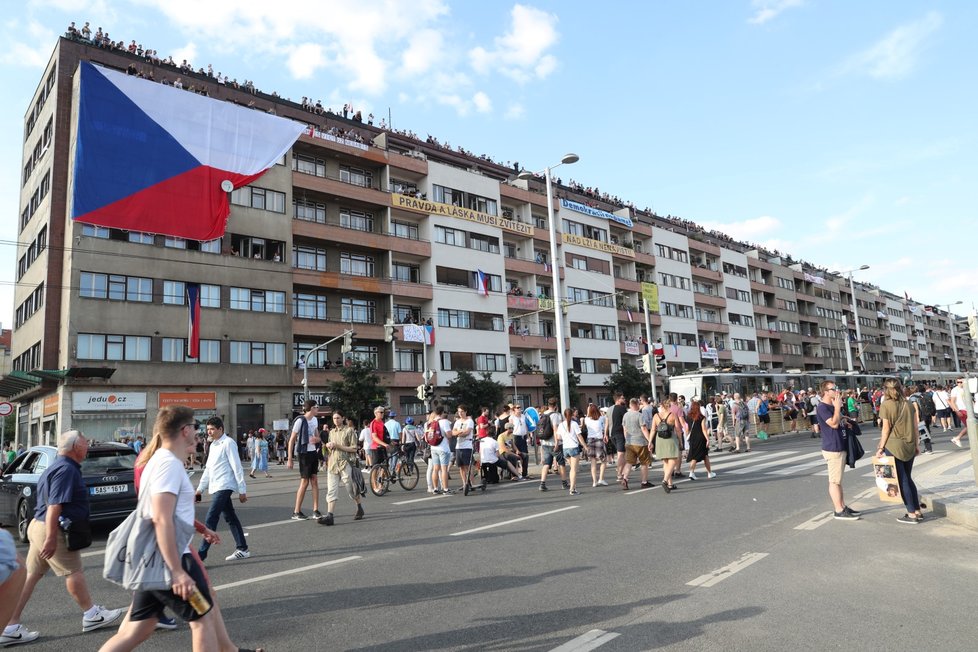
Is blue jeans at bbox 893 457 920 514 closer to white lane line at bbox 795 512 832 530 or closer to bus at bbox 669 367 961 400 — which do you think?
white lane line at bbox 795 512 832 530

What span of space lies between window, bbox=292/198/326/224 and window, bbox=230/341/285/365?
26.7 feet

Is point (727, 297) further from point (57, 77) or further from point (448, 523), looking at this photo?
point (448, 523)

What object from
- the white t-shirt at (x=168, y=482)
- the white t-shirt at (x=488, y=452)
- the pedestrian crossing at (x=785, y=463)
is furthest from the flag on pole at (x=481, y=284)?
the white t-shirt at (x=168, y=482)

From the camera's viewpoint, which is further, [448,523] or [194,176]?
[194,176]

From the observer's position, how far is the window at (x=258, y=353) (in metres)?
36.7

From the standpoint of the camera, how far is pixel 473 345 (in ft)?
154

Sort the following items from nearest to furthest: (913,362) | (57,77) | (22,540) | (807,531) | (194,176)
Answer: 1. (807,531)
2. (22,540)
3. (194,176)
4. (57,77)
5. (913,362)

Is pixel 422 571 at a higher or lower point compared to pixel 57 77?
lower

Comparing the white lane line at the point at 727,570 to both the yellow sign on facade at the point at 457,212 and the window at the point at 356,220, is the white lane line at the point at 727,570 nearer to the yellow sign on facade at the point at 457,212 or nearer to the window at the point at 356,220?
the window at the point at 356,220

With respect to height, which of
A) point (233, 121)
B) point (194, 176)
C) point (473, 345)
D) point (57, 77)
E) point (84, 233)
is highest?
point (57, 77)

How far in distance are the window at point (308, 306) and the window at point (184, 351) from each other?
5.19 meters

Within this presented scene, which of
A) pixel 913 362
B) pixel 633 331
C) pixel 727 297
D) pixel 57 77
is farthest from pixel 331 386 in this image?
pixel 913 362

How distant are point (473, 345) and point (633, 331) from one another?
66.8 feet

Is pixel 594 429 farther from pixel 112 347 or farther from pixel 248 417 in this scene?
pixel 112 347
